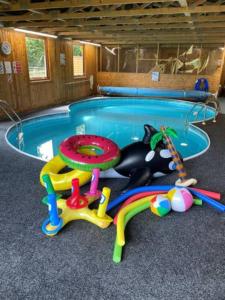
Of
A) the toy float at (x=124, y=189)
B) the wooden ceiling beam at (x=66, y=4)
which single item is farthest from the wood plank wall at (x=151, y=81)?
the toy float at (x=124, y=189)

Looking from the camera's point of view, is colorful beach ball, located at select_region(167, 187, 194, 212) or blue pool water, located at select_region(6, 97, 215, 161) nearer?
colorful beach ball, located at select_region(167, 187, 194, 212)

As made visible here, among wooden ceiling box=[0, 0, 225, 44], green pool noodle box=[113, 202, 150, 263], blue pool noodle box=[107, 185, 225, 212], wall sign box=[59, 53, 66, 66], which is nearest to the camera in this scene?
green pool noodle box=[113, 202, 150, 263]

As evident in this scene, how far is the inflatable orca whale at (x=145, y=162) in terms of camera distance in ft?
9.14

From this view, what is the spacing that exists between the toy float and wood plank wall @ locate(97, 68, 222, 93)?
9.20 m

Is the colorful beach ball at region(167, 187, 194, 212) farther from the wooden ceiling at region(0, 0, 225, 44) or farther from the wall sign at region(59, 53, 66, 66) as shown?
the wall sign at region(59, 53, 66, 66)

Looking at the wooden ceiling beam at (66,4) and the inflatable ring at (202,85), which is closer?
the wooden ceiling beam at (66,4)

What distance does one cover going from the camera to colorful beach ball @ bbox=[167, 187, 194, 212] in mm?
2320

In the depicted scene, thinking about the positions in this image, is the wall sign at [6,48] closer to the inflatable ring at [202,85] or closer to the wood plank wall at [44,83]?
the wood plank wall at [44,83]

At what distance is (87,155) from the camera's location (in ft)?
8.28

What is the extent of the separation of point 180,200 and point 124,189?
634 millimetres

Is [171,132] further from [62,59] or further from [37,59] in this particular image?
[62,59]

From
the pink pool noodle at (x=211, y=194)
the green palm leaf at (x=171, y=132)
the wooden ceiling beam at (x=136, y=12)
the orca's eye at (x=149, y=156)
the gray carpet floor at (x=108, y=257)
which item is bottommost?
the gray carpet floor at (x=108, y=257)

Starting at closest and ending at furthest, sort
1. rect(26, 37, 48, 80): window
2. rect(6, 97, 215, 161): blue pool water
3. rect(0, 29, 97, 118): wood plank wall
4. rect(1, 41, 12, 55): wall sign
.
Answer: rect(6, 97, 215, 161): blue pool water, rect(1, 41, 12, 55): wall sign, rect(0, 29, 97, 118): wood plank wall, rect(26, 37, 48, 80): window

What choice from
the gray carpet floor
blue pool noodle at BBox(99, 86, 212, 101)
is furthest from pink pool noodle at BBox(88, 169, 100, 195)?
blue pool noodle at BBox(99, 86, 212, 101)
